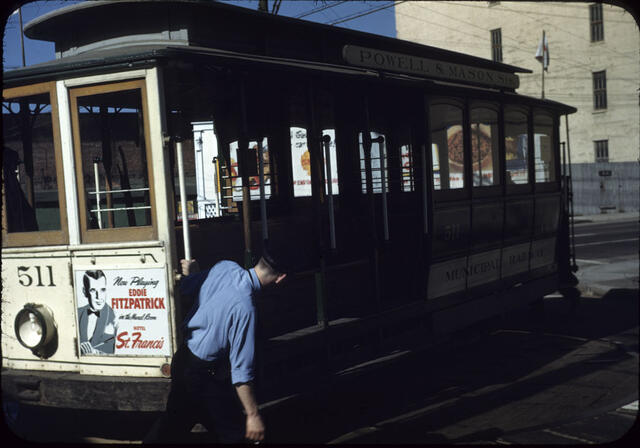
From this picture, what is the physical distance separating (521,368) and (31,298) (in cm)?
535

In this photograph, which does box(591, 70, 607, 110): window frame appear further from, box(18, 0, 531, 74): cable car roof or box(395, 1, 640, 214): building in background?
box(395, 1, 640, 214): building in background

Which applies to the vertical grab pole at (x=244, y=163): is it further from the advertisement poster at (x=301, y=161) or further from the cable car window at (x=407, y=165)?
the cable car window at (x=407, y=165)

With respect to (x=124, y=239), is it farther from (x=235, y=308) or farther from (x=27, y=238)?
(x=235, y=308)

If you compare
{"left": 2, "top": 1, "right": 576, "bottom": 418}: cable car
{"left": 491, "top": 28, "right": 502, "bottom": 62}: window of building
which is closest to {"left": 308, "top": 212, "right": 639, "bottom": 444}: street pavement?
{"left": 2, "top": 1, "right": 576, "bottom": 418}: cable car

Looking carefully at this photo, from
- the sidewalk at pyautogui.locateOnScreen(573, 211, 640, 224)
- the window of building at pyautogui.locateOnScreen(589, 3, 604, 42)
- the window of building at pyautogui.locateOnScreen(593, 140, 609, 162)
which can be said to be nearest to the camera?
the window of building at pyautogui.locateOnScreen(589, 3, 604, 42)

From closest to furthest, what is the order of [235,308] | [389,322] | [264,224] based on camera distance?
[235,308] < [264,224] < [389,322]

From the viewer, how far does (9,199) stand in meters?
5.43

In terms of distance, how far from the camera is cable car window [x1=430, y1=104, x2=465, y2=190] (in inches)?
292

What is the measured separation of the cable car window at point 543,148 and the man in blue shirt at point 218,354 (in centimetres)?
668

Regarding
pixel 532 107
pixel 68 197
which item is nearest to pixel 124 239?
pixel 68 197

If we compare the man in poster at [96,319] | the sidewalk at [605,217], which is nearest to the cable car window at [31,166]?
the man in poster at [96,319]

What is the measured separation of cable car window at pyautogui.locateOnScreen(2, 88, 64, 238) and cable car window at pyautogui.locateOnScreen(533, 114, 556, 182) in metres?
6.82

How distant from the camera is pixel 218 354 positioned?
4.07m

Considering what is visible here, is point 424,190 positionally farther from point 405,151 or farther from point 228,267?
point 228,267
